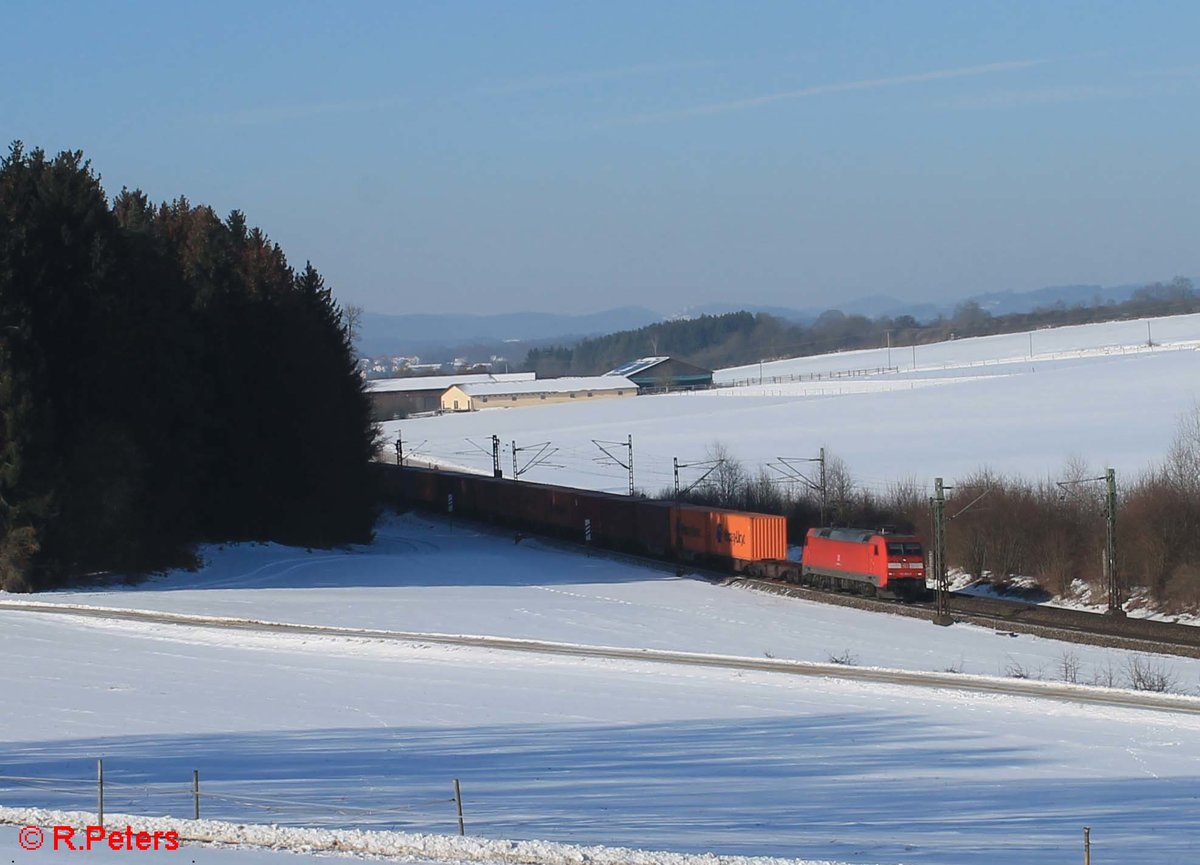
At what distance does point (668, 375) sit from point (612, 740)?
169 m

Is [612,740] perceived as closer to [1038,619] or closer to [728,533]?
[1038,619]

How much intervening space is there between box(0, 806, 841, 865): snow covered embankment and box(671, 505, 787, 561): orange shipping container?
3692cm

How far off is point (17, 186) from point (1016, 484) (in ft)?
140

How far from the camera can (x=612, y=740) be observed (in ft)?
68.9

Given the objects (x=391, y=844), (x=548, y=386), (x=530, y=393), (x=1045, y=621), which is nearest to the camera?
(x=391, y=844)

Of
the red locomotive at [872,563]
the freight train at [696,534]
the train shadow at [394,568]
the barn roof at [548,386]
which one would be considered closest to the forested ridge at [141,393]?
the train shadow at [394,568]

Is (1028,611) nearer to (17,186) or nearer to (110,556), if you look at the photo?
(110,556)

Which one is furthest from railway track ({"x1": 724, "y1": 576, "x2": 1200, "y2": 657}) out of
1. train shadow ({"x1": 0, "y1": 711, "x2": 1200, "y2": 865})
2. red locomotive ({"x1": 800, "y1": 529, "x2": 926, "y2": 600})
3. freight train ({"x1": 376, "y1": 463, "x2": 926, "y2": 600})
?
train shadow ({"x1": 0, "y1": 711, "x2": 1200, "y2": 865})

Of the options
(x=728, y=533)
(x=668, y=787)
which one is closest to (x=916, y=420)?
(x=728, y=533)

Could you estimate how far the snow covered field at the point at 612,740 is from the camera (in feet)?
51.3

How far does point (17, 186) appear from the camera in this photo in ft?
148

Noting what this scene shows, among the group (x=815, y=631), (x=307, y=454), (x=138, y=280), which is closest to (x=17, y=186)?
(x=138, y=280)

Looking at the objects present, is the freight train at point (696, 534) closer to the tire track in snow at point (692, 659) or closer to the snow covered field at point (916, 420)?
the snow covered field at point (916, 420)

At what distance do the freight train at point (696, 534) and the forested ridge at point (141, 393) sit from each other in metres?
11.5
